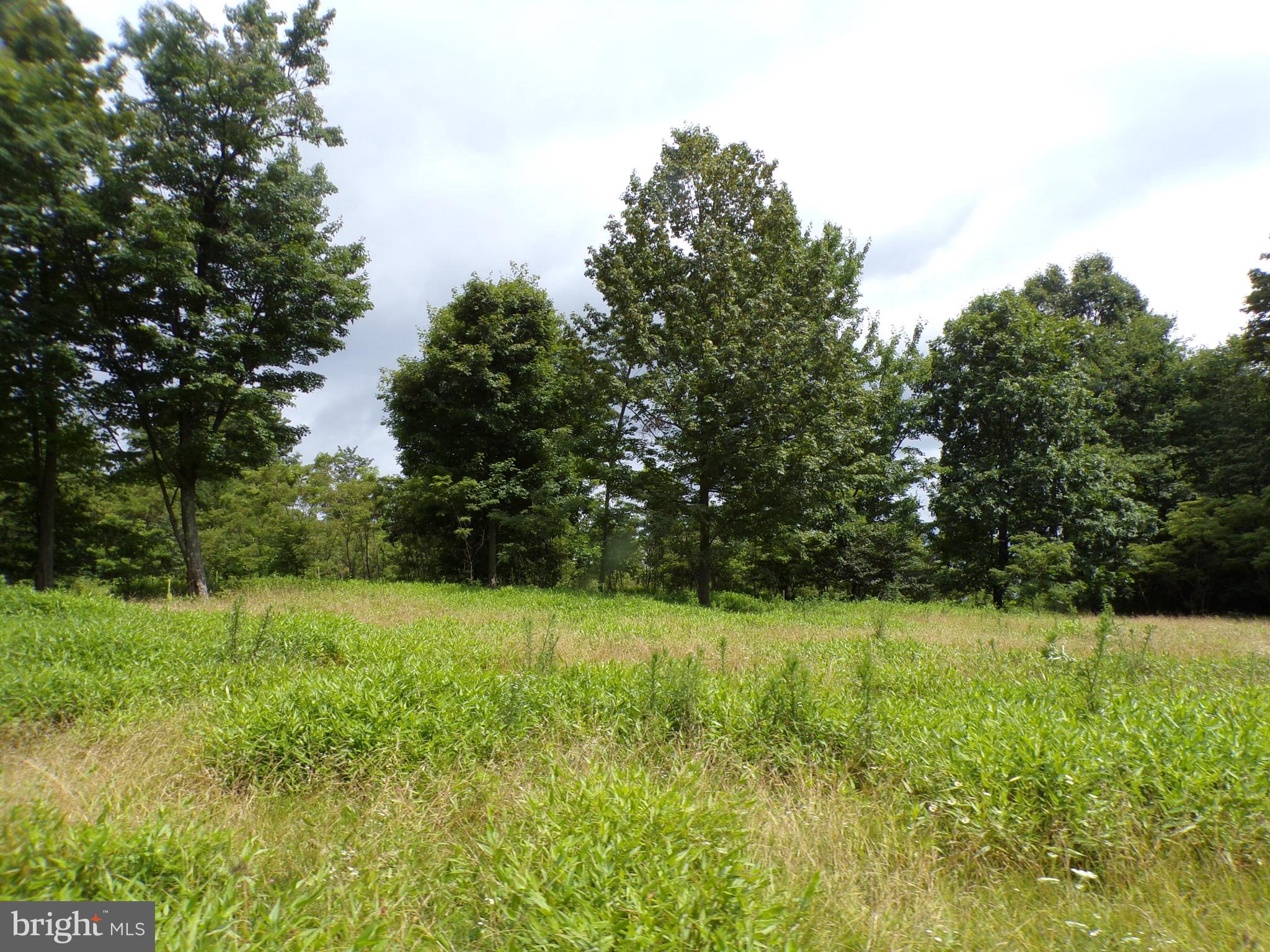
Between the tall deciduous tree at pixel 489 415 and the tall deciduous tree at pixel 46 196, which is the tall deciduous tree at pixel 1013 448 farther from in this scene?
the tall deciduous tree at pixel 46 196

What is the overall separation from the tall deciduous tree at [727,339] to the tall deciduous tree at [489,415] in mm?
5126

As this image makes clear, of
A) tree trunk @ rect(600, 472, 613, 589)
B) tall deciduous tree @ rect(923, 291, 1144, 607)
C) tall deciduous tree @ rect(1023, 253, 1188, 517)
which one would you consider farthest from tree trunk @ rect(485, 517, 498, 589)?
tall deciduous tree @ rect(1023, 253, 1188, 517)

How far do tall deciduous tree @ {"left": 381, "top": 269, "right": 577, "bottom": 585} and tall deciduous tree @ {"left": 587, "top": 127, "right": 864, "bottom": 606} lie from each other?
5126 mm

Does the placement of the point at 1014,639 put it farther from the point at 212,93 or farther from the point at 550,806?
the point at 212,93

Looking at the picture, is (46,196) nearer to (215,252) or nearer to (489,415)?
(215,252)

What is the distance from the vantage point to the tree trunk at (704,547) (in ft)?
57.4

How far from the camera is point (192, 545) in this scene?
15367mm

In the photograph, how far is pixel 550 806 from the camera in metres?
3.45

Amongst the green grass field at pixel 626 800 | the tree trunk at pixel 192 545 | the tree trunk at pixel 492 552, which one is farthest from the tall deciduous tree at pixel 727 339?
the tree trunk at pixel 192 545

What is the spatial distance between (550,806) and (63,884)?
2212 mm

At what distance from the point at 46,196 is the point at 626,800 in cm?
1829

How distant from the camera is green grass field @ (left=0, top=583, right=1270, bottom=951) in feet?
8.73

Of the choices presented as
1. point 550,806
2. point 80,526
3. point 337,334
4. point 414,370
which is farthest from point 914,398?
point 80,526

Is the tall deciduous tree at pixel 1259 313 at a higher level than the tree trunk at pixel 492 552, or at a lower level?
higher
